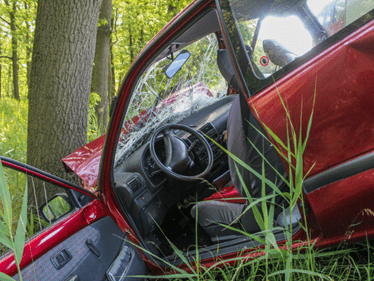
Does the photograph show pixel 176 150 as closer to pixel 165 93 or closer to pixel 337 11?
pixel 165 93

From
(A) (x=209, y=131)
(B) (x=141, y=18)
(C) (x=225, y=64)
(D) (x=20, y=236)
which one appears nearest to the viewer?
(D) (x=20, y=236)

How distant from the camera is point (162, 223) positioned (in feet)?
8.03

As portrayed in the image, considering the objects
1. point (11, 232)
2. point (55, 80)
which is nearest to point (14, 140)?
point (55, 80)

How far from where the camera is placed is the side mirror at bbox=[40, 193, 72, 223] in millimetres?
1672

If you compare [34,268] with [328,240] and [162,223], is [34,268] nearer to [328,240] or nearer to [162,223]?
[162,223]

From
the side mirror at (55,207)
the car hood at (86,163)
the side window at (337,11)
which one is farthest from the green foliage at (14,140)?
the side window at (337,11)

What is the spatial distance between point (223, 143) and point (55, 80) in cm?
187

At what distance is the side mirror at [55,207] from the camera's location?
1672 millimetres

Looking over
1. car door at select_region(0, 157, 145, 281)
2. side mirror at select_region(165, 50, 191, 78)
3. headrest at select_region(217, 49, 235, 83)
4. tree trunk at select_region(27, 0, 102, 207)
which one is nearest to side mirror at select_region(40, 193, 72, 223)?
car door at select_region(0, 157, 145, 281)

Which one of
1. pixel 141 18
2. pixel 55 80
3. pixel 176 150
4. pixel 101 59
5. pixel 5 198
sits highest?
pixel 141 18

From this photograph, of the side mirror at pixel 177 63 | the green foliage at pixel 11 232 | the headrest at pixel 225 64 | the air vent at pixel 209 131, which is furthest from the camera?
the air vent at pixel 209 131

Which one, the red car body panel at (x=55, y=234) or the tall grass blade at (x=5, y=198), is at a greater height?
the tall grass blade at (x=5, y=198)

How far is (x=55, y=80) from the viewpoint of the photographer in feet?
9.18

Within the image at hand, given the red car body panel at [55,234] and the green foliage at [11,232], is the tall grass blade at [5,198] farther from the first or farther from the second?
the red car body panel at [55,234]
